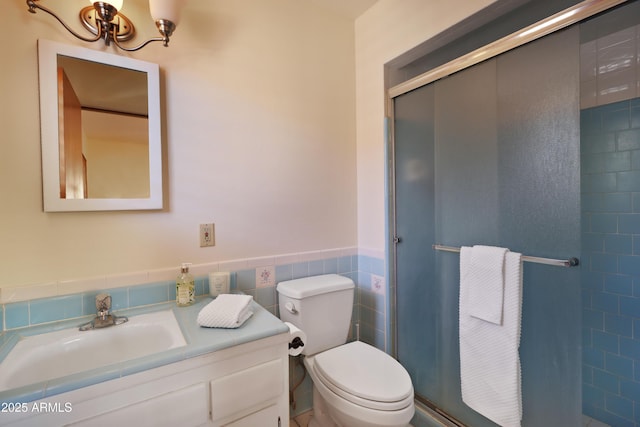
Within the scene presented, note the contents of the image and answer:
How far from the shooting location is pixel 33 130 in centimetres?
106

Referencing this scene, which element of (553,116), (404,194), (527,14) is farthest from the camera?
(404,194)

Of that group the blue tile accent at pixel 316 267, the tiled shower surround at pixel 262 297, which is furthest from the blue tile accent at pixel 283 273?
the blue tile accent at pixel 316 267

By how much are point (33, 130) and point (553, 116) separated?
6.36 feet

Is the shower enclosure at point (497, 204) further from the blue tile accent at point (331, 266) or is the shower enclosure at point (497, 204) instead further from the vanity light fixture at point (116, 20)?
the vanity light fixture at point (116, 20)

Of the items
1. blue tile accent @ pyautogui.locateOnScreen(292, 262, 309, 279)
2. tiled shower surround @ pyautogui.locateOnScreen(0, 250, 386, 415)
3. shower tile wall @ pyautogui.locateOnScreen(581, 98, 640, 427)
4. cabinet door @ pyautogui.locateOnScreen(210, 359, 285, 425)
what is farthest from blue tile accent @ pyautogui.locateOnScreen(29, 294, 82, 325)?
shower tile wall @ pyautogui.locateOnScreen(581, 98, 640, 427)

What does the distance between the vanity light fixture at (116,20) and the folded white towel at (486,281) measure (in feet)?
5.26

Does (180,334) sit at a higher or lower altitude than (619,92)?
lower

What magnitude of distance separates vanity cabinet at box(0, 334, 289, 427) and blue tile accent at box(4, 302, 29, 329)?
1.60 feet

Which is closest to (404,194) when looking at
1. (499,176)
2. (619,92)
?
(499,176)

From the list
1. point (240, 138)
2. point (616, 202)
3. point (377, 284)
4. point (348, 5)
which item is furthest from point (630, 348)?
point (348, 5)

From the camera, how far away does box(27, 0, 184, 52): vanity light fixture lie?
109cm

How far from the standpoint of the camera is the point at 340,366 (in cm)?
133

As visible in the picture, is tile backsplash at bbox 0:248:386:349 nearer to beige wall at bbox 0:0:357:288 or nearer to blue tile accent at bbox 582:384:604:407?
beige wall at bbox 0:0:357:288

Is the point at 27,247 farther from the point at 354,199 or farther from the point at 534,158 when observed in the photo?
the point at 534,158
